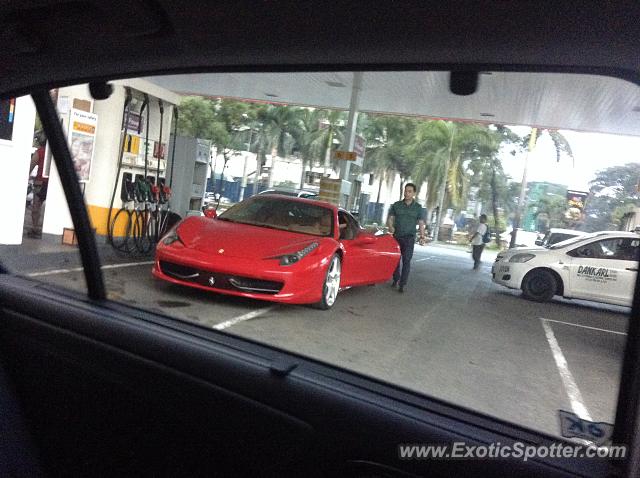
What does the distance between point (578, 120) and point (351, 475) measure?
56.3 inches

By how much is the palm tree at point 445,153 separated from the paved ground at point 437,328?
0.50 m

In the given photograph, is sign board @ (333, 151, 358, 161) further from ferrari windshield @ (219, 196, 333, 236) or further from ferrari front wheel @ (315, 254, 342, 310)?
ferrari front wheel @ (315, 254, 342, 310)

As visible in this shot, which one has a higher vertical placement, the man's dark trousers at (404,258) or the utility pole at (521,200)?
the utility pole at (521,200)

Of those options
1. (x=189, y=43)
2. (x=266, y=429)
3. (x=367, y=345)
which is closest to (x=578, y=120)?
(x=189, y=43)

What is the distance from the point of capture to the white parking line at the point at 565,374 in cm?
271

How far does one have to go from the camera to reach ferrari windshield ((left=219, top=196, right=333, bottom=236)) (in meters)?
5.52

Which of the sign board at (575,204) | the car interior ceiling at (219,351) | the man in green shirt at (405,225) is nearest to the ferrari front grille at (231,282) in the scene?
the man in green shirt at (405,225)

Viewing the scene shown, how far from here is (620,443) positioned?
1.23 metres

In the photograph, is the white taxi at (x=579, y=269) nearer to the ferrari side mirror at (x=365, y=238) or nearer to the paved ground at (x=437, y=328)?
the paved ground at (x=437, y=328)

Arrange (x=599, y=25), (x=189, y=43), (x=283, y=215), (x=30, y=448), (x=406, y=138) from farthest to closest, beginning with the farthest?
(x=406, y=138) → (x=283, y=215) → (x=30, y=448) → (x=189, y=43) → (x=599, y=25)

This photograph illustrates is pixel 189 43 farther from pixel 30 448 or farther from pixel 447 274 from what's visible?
pixel 447 274

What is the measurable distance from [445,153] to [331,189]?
295 inches

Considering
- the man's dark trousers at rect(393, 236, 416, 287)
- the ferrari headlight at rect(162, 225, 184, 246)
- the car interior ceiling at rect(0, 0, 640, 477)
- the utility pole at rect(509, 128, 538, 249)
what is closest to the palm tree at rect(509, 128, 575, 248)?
the utility pole at rect(509, 128, 538, 249)

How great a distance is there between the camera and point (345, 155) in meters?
12.8
